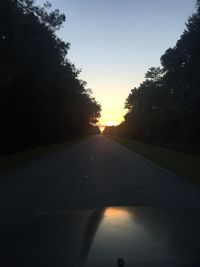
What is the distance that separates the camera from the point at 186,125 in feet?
231

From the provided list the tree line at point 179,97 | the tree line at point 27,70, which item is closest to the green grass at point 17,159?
the tree line at point 27,70

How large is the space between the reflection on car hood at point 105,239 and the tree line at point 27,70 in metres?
31.0

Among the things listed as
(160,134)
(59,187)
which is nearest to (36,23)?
(59,187)

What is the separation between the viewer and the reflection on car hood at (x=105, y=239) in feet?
13.9

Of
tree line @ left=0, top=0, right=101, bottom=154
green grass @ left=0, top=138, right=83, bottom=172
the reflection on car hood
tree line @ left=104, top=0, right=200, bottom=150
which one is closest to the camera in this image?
the reflection on car hood

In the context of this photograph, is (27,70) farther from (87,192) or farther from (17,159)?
(87,192)

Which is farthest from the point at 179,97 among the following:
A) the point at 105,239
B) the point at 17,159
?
the point at 105,239

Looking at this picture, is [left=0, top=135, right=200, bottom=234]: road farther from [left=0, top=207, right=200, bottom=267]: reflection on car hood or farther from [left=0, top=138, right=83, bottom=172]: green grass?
[left=0, top=138, right=83, bottom=172]: green grass

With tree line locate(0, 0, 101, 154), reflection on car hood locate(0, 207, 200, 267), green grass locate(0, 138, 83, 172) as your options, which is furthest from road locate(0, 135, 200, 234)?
tree line locate(0, 0, 101, 154)

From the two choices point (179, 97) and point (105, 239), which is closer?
point (105, 239)

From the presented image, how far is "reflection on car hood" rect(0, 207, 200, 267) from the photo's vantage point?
4.25 meters

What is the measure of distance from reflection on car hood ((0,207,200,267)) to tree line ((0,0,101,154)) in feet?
102

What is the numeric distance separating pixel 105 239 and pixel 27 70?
1554 inches

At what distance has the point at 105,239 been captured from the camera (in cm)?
511
